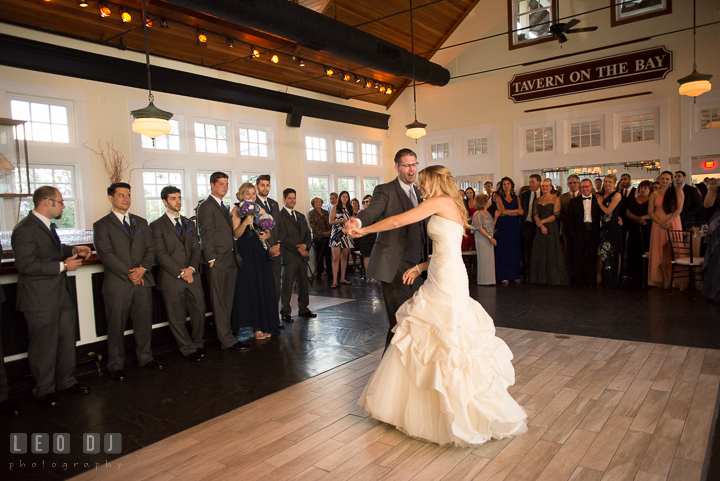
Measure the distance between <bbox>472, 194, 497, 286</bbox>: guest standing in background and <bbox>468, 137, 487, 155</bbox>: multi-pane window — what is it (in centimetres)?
465

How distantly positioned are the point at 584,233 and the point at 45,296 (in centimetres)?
725

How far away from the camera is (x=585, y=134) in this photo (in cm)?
1091

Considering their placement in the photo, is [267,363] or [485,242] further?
[485,242]

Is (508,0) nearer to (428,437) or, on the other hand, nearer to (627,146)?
(627,146)

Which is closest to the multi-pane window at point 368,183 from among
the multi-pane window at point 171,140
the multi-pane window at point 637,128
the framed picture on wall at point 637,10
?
the multi-pane window at point 171,140

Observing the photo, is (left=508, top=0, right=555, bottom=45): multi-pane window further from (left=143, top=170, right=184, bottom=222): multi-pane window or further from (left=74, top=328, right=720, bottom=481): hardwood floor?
(left=74, top=328, right=720, bottom=481): hardwood floor

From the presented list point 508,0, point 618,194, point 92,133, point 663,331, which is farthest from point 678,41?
point 92,133

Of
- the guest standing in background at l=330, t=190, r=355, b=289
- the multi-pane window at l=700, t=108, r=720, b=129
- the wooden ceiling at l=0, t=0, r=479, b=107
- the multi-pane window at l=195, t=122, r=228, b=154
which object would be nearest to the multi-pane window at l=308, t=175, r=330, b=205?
the wooden ceiling at l=0, t=0, r=479, b=107

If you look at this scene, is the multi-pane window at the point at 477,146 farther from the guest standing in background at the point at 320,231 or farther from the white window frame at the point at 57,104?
the white window frame at the point at 57,104

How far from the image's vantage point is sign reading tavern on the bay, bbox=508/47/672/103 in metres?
9.95

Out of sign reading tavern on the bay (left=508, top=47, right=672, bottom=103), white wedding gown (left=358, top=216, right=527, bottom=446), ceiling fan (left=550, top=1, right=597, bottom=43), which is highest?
ceiling fan (left=550, top=1, right=597, bottom=43)

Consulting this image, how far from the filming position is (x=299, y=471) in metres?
2.46

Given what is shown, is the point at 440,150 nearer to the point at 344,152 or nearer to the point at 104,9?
the point at 344,152

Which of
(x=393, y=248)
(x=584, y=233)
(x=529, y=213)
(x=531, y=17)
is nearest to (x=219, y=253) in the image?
(x=393, y=248)
